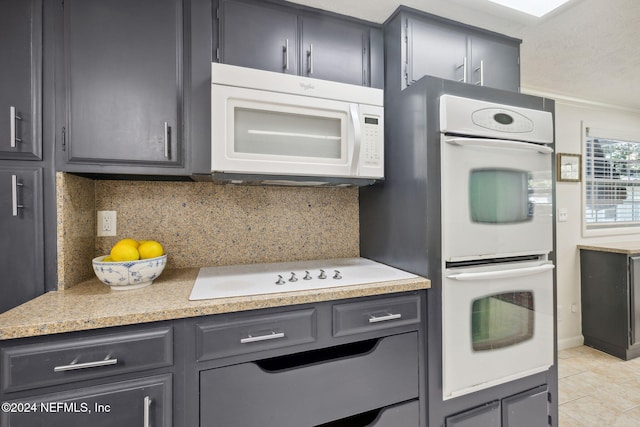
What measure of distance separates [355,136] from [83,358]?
52.8 inches

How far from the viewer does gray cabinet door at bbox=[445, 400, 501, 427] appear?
1376 millimetres

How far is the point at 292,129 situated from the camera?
1417 mm

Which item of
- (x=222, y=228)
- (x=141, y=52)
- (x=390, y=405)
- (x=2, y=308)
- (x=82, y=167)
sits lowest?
(x=390, y=405)

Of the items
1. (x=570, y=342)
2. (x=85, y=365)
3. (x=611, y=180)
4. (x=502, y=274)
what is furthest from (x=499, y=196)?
(x=611, y=180)

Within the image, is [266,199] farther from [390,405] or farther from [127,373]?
[390,405]

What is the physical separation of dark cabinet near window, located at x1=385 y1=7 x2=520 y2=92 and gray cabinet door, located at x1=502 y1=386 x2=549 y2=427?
174 cm

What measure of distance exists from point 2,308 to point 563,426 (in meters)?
3.04

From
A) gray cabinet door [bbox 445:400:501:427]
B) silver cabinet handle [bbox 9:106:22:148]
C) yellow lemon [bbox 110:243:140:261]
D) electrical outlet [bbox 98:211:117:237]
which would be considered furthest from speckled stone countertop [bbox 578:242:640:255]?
silver cabinet handle [bbox 9:106:22:148]

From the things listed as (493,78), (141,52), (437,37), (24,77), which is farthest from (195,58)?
(493,78)

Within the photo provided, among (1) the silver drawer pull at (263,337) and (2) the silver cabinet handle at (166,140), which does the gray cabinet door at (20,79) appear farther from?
(1) the silver drawer pull at (263,337)

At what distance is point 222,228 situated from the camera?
1.72 m

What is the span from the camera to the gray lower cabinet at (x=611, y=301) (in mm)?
2578

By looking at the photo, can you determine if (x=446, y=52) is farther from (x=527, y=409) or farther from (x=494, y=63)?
(x=527, y=409)

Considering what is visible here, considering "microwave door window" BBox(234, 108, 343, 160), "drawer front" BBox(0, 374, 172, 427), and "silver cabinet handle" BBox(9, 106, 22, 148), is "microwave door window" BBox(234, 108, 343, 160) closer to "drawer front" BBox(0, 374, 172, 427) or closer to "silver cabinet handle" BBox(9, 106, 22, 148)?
"silver cabinet handle" BBox(9, 106, 22, 148)
